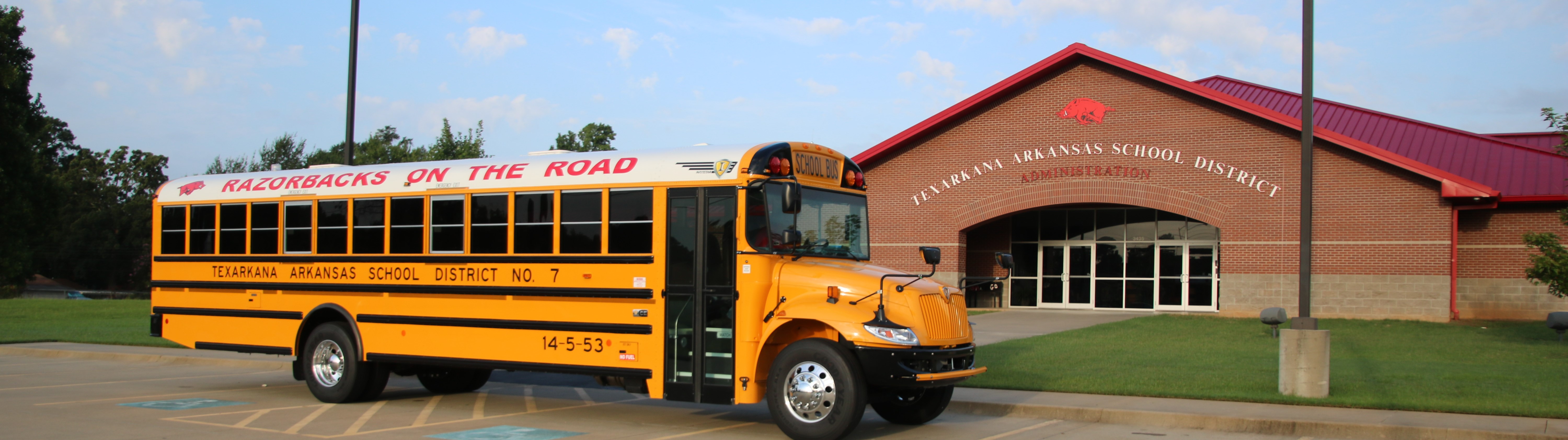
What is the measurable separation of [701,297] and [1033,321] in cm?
1744

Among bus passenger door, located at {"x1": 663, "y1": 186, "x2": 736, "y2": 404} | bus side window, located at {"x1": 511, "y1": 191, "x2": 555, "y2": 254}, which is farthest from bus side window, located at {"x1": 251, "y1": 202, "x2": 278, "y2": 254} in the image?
bus passenger door, located at {"x1": 663, "y1": 186, "x2": 736, "y2": 404}

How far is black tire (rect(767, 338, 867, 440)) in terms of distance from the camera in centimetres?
836

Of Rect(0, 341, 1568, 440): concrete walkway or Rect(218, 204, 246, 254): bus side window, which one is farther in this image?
Rect(218, 204, 246, 254): bus side window

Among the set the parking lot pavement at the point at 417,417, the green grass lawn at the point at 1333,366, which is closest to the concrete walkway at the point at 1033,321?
the green grass lawn at the point at 1333,366

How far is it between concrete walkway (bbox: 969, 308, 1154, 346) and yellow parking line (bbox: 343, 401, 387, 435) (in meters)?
10.2

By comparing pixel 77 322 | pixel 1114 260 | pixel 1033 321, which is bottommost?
pixel 77 322

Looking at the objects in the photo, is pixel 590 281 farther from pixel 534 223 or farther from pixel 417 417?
pixel 417 417

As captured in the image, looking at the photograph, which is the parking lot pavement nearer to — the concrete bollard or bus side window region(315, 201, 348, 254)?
bus side window region(315, 201, 348, 254)

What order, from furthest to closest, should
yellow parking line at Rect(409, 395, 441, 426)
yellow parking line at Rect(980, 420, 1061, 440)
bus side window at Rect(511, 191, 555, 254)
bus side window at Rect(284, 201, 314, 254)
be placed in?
bus side window at Rect(284, 201, 314, 254) → yellow parking line at Rect(409, 395, 441, 426) → bus side window at Rect(511, 191, 555, 254) → yellow parking line at Rect(980, 420, 1061, 440)

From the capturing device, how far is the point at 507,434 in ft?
30.6

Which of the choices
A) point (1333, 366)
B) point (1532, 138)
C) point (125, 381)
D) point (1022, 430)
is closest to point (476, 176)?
point (1022, 430)

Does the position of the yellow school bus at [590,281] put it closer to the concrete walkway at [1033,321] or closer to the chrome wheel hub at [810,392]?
the chrome wheel hub at [810,392]

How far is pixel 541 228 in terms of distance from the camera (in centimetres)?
995

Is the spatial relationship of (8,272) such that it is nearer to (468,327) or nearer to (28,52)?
(28,52)
